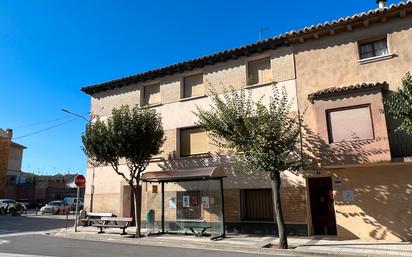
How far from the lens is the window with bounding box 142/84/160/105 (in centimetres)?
1952

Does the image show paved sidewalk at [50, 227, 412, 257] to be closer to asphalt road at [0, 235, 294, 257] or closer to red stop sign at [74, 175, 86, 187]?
asphalt road at [0, 235, 294, 257]

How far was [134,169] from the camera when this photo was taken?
16.8 metres

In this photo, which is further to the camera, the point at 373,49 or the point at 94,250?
the point at 373,49

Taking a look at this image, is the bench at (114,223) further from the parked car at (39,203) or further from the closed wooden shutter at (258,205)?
the parked car at (39,203)

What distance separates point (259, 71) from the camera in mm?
16500

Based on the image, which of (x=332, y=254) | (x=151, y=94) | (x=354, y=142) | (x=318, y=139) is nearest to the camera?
(x=332, y=254)

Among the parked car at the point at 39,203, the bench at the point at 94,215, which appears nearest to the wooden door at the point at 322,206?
the bench at the point at 94,215

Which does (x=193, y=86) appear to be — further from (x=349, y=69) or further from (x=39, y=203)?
(x=39, y=203)

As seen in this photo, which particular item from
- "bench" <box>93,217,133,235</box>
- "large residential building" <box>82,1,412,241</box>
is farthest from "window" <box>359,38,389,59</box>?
"bench" <box>93,217,133,235</box>

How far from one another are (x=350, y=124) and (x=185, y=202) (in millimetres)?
8471

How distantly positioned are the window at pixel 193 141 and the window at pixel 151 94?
2725mm

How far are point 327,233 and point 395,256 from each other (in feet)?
13.9

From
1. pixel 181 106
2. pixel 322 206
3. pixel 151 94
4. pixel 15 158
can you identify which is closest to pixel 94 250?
pixel 181 106

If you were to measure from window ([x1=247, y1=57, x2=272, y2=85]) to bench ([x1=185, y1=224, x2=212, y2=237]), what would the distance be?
697 cm
